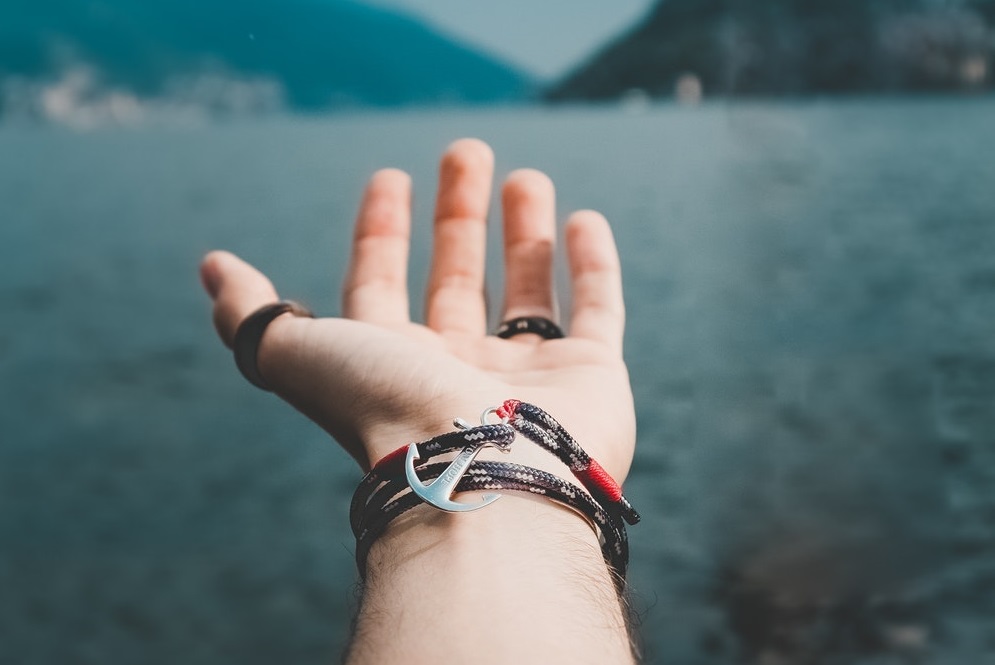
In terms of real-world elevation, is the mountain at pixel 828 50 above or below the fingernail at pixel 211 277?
above

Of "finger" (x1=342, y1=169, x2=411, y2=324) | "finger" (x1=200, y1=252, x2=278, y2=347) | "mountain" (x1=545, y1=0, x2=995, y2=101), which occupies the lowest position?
"finger" (x1=200, y1=252, x2=278, y2=347)

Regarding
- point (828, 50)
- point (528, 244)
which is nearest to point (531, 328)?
point (528, 244)

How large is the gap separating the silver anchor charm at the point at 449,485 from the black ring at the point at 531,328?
1.20 metres

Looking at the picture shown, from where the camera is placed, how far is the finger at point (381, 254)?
305 centimetres

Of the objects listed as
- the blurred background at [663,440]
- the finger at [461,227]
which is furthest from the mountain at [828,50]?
the finger at [461,227]

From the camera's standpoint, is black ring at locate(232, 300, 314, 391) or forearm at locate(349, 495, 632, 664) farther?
black ring at locate(232, 300, 314, 391)

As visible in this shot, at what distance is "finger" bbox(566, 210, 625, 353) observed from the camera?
9.36 ft

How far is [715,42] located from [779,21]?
35.3 feet

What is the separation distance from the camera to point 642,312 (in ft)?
68.3

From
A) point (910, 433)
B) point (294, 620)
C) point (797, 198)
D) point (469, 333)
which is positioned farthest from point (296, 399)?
point (797, 198)

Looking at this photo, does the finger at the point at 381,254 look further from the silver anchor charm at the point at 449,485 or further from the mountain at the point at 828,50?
the mountain at the point at 828,50

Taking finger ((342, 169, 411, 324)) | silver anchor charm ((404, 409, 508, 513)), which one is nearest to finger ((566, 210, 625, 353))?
finger ((342, 169, 411, 324))

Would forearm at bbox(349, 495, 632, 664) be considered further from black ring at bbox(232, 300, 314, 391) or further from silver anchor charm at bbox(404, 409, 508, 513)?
black ring at bbox(232, 300, 314, 391)

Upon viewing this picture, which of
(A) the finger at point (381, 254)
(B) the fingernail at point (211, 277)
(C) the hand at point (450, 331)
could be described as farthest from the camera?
(A) the finger at point (381, 254)
